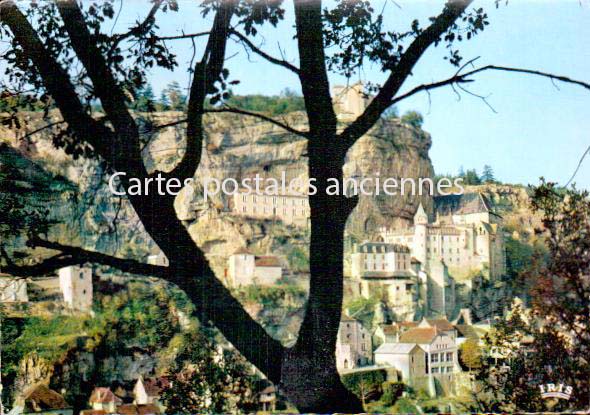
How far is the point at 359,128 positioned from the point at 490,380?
155 cm

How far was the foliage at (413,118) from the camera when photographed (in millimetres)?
4180

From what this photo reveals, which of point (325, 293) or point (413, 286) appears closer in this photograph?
point (325, 293)

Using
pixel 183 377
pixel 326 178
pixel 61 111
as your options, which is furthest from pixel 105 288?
pixel 326 178

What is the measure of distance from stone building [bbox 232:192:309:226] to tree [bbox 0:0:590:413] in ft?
0.35

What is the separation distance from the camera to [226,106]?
4.17 meters

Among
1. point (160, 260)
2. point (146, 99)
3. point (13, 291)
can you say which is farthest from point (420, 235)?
point (13, 291)

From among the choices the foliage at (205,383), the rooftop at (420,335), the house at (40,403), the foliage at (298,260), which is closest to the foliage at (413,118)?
the foliage at (298,260)

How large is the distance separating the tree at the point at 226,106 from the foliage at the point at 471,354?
663 millimetres

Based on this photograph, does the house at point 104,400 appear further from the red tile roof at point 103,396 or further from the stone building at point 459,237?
the stone building at point 459,237

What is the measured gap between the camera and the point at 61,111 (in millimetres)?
4156

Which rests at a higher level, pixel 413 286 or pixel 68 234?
pixel 68 234

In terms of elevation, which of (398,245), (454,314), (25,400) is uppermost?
(398,245)

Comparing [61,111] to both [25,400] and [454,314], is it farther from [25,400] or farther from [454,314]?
[454,314]

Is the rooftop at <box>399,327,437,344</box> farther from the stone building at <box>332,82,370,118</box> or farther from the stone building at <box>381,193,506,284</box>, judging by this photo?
the stone building at <box>332,82,370,118</box>
